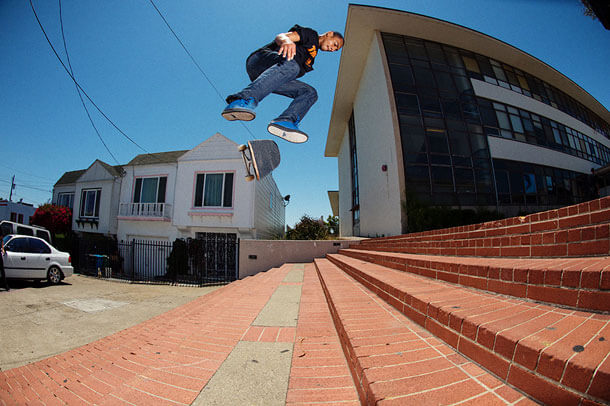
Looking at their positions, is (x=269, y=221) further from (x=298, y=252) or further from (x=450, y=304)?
(x=450, y=304)

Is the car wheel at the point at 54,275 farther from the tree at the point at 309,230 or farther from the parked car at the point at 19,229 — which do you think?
the tree at the point at 309,230

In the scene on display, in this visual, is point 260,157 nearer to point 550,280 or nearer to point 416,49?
point 550,280

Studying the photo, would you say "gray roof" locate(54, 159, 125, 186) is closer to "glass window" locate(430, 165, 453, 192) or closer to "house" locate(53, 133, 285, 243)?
"house" locate(53, 133, 285, 243)

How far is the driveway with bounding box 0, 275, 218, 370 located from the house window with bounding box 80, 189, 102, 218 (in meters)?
8.75

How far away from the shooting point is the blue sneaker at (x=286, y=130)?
9.27ft

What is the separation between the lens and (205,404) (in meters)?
1.13

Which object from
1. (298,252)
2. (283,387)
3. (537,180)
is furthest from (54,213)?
(537,180)

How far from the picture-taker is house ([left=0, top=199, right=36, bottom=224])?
2141 cm

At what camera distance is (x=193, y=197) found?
39.5ft

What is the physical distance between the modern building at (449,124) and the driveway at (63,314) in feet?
28.3

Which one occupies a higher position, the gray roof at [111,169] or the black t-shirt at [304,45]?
the gray roof at [111,169]

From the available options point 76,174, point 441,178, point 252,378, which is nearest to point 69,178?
point 76,174

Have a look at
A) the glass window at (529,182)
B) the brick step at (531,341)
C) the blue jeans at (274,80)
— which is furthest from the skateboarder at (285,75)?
the glass window at (529,182)

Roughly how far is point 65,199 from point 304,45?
24.5m
